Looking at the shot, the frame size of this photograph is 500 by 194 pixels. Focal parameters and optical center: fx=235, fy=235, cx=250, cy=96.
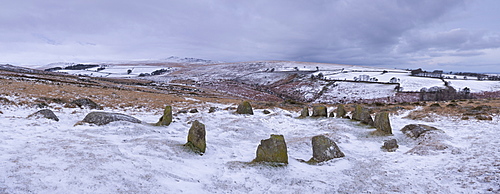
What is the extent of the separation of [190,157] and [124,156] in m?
3.01

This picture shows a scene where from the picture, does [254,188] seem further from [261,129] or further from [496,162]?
[261,129]

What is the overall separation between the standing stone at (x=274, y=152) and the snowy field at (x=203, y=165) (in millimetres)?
482

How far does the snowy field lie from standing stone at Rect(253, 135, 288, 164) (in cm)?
48

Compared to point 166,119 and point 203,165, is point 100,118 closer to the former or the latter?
point 166,119

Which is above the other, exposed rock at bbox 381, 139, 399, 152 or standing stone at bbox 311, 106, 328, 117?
standing stone at bbox 311, 106, 328, 117

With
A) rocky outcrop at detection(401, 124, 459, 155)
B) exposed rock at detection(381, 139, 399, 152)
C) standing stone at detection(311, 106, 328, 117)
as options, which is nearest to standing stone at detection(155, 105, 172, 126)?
exposed rock at detection(381, 139, 399, 152)

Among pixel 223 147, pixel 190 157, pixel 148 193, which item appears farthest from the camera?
pixel 223 147

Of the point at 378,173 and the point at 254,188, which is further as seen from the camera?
the point at 378,173

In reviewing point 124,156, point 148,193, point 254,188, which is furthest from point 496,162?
point 124,156

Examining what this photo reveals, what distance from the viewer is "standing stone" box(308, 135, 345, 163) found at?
12.4m

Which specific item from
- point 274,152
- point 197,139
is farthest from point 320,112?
point 197,139

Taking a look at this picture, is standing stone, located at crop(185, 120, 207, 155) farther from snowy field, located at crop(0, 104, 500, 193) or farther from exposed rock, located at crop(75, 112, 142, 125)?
exposed rock, located at crop(75, 112, 142, 125)

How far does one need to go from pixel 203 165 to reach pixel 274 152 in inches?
134

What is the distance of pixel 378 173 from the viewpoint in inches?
420
